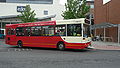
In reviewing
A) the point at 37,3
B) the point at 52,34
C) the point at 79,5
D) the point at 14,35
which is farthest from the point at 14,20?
the point at 52,34

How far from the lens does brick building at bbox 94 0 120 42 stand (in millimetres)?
25731

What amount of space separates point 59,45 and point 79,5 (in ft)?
38.9

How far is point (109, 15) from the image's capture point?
28.4 meters

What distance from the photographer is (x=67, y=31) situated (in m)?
14.5

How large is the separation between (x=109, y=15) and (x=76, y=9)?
7.14m

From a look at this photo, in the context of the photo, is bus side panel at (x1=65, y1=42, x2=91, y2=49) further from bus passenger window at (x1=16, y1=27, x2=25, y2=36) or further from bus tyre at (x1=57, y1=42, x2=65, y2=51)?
bus passenger window at (x1=16, y1=27, x2=25, y2=36)

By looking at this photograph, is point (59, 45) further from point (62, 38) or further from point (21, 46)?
point (21, 46)

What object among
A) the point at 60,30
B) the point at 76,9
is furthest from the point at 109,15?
the point at 60,30

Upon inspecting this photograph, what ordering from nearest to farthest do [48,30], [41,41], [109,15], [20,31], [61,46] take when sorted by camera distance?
[61,46] < [48,30] < [41,41] < [20,31] < [109,15]

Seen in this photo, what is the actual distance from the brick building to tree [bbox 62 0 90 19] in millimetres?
4887

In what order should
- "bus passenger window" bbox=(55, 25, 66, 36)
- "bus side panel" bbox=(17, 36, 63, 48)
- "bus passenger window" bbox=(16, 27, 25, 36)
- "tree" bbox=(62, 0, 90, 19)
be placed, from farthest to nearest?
"tree" bbox=(62, 0, 90, 19)
"bus passenger window" bbox=(16, 27, 25, 36)
"bus side panel" bbox=(17, 36, 63, 48)
"bus passenger window" bbox=(55, 25, 66, 36)

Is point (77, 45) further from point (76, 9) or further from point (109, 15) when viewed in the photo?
point (109, 15)

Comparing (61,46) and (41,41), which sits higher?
(41,41)

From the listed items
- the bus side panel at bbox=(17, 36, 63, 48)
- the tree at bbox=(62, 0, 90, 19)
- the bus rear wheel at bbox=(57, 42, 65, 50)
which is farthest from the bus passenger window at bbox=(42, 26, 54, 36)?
the tree at bbox=(62, 0, 90, 19)
